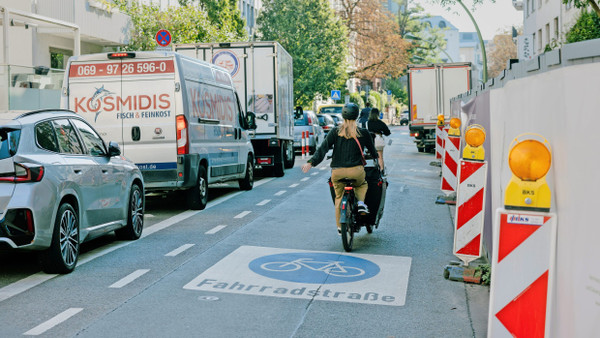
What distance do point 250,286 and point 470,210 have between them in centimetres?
229

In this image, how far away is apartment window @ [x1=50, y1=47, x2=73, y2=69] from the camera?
28.8 metres

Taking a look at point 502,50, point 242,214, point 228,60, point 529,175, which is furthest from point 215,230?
point 502,50

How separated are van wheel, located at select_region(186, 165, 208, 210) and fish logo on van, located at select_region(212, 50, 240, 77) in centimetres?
674

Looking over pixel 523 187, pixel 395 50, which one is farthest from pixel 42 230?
pixel 395 50

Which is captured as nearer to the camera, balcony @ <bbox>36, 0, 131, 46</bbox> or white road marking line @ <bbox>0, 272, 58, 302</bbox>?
white road marking line @ <bbox>0, 272, 58, 302</bbox>

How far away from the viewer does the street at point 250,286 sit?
19.2 feet

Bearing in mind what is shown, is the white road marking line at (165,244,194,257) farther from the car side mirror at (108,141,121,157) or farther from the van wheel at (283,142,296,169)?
the van wheel at (283,142,296,169)

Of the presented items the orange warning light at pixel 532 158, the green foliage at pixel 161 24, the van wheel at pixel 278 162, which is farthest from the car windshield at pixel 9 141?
the green foliage at pixel 161 24

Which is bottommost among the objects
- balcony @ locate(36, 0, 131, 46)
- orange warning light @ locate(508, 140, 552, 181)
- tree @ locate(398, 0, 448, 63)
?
orange warning light @ locate(508, 140, 552, 181)

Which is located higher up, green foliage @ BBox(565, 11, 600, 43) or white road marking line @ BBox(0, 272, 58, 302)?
green foliage @ BBox(565, 11, 600, 43)

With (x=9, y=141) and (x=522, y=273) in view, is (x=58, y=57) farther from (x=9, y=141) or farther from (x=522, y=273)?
(x=522, y=273)

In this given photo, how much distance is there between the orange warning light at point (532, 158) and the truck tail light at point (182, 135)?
10.00m

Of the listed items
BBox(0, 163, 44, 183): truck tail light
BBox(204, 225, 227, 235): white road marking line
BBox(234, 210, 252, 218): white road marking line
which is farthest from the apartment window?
BBox(0, 163, 44, 183): truck tail light

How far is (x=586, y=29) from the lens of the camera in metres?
26.7
